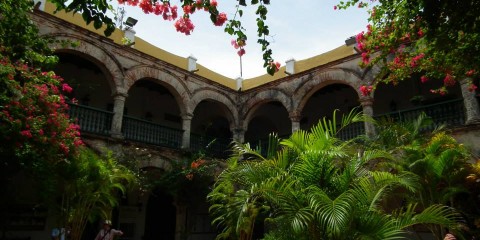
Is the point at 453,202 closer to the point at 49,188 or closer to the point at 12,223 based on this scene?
the point at 49,188

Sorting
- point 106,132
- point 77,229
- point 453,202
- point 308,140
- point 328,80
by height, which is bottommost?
point 77,229

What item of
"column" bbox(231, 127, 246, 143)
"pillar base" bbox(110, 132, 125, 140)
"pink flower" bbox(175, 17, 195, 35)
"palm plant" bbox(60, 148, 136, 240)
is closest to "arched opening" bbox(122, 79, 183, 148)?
"pillar base" bbox(110, 132, 125, 140)

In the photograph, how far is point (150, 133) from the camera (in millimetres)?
11797

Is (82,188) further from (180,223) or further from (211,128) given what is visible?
(211,128)

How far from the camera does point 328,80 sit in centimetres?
1207

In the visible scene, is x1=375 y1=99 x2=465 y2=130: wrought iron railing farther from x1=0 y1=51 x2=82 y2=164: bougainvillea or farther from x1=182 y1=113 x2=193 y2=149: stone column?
x1=0 y1=51 x2=82 y2=164: bougainvillea

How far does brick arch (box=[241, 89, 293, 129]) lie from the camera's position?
13159 millimetres

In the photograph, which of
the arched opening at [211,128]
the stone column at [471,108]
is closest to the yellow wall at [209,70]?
the arched opening at [211,128]

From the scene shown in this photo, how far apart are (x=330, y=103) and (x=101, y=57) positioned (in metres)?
9.48

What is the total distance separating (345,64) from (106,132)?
792 centimetres

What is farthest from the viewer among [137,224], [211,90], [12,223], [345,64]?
[211,90]

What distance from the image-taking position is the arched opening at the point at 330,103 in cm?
1462

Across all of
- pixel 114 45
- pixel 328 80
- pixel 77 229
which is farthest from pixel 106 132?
pixel 328 80

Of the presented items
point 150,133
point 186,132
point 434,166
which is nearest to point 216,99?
point 186,132
